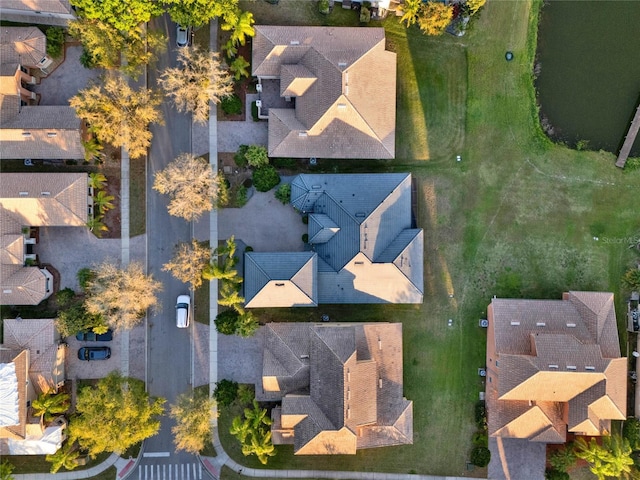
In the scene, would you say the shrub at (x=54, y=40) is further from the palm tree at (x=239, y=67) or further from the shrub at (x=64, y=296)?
the shrub at (x=64, y=296)

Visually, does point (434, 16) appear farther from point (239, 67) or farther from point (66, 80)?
point (66, 80)

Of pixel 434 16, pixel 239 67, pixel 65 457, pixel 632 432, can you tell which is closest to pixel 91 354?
pixel 65 457

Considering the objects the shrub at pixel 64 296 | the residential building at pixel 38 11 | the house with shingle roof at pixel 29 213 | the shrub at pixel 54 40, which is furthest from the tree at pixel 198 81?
the shrub at pixel 64 296

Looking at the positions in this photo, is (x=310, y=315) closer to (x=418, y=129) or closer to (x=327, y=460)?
(x=327, y=460)

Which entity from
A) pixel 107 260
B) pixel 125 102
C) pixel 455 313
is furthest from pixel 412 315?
pixel 125 102

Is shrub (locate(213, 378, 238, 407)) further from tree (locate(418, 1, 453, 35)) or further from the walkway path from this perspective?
the walkway path

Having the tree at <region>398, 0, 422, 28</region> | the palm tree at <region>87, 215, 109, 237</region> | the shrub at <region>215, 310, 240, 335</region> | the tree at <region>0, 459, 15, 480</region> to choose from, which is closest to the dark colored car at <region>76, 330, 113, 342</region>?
the palm tree at <region>87, 215, 109, 237</region>
